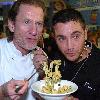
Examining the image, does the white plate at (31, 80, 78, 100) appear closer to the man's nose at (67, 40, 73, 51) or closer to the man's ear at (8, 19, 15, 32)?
the man's nose at (67, 40, 73, 51)

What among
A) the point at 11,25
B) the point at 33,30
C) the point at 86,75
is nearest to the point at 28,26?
the point at 33,30

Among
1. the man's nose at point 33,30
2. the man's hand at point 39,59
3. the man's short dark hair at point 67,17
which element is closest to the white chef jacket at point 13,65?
the man's hand at point 39,59

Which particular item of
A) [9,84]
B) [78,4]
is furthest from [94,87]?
[78,4]

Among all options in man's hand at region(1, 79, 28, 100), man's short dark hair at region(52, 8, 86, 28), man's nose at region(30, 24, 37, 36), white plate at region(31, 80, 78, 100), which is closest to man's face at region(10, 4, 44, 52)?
man's nose at region(30, 24, 37, 36)

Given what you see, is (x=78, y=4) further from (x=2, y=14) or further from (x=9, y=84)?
(x=9, y=84)

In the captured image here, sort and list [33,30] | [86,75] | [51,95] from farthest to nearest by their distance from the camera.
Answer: [86,75], [33,30], [51,95]

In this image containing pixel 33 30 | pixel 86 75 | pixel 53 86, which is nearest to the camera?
pixel 53 86

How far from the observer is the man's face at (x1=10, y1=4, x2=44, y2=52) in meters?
1.56

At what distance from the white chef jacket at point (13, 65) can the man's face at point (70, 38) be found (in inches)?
9.8

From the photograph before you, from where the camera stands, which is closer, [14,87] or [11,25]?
[14,87]

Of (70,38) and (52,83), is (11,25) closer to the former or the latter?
(70,38)

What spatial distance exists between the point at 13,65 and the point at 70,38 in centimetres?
41

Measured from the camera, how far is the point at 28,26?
159 cm

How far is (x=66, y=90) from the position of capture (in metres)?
1.37
